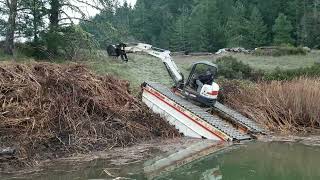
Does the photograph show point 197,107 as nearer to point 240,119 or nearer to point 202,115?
point 202,115

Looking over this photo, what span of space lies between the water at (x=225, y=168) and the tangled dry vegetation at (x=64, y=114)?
1221 mm

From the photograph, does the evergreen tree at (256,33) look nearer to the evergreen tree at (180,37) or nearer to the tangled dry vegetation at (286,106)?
the evergreen tree at (180,37)

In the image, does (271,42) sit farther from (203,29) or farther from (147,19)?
(147,19)

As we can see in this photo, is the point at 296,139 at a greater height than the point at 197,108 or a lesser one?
lesser

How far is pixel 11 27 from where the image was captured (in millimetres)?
20812

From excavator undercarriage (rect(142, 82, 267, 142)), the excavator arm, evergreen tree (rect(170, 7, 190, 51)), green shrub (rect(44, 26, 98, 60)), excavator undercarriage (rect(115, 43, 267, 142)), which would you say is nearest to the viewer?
excavator undercarriage (rect(142, 82, 267, 142))

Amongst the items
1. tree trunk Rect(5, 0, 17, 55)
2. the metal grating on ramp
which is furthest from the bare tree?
the metal grating on ramp

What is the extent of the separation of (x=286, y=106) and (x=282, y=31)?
5523 cm

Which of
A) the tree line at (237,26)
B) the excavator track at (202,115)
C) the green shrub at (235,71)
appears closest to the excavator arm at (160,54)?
the excavator track at (202,115)

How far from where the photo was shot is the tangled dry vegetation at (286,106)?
52.5 feet

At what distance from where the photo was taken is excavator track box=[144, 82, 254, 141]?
46.5 ft

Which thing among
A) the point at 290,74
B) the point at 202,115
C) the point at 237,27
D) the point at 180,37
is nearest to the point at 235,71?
the point at 290,74

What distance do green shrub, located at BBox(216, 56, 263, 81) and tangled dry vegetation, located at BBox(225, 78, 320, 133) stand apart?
694cm

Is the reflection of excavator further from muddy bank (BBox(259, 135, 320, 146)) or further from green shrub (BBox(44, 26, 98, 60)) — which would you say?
green shrub (BBox(44, 26, 98, 60))
